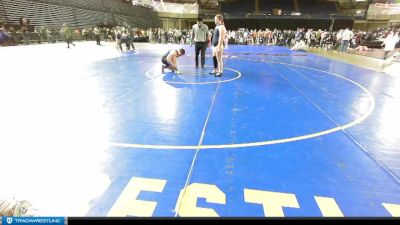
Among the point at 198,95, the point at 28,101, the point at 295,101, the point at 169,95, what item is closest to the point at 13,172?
the point at 28,101

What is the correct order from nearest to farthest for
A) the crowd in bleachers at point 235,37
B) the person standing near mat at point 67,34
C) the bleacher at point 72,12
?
1. the crowd in bleachers at point 235,37
2. the bleacher at point 72,12
3. the person standing near mat at point 67,34

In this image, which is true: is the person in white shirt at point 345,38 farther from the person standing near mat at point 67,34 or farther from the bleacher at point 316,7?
the bleacher at point 316,7

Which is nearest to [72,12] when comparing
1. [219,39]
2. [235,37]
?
[235,37]

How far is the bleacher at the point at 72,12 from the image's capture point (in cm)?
1962

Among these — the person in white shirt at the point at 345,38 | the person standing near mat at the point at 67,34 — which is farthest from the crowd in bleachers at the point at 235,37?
the person standing near mat at the point at 67,34

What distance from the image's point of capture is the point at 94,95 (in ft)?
21.1

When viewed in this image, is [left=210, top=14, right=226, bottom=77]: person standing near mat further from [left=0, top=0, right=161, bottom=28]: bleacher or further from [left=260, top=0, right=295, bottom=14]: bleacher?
[left=260, top=0, right=295, bottom=14]: bleacher

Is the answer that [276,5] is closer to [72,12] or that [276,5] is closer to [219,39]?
[72,12]

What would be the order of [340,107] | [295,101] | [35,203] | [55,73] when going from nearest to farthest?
[35,203] < [340,107] < [295,101] < [55,73]

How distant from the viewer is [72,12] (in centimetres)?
2433

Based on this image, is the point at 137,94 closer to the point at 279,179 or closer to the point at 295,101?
the point at 295,101

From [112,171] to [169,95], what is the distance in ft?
11.6

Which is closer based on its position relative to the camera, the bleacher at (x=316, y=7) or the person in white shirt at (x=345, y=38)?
the person in white shirt at (x=345, y=38)

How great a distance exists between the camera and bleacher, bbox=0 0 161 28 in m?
19.6
